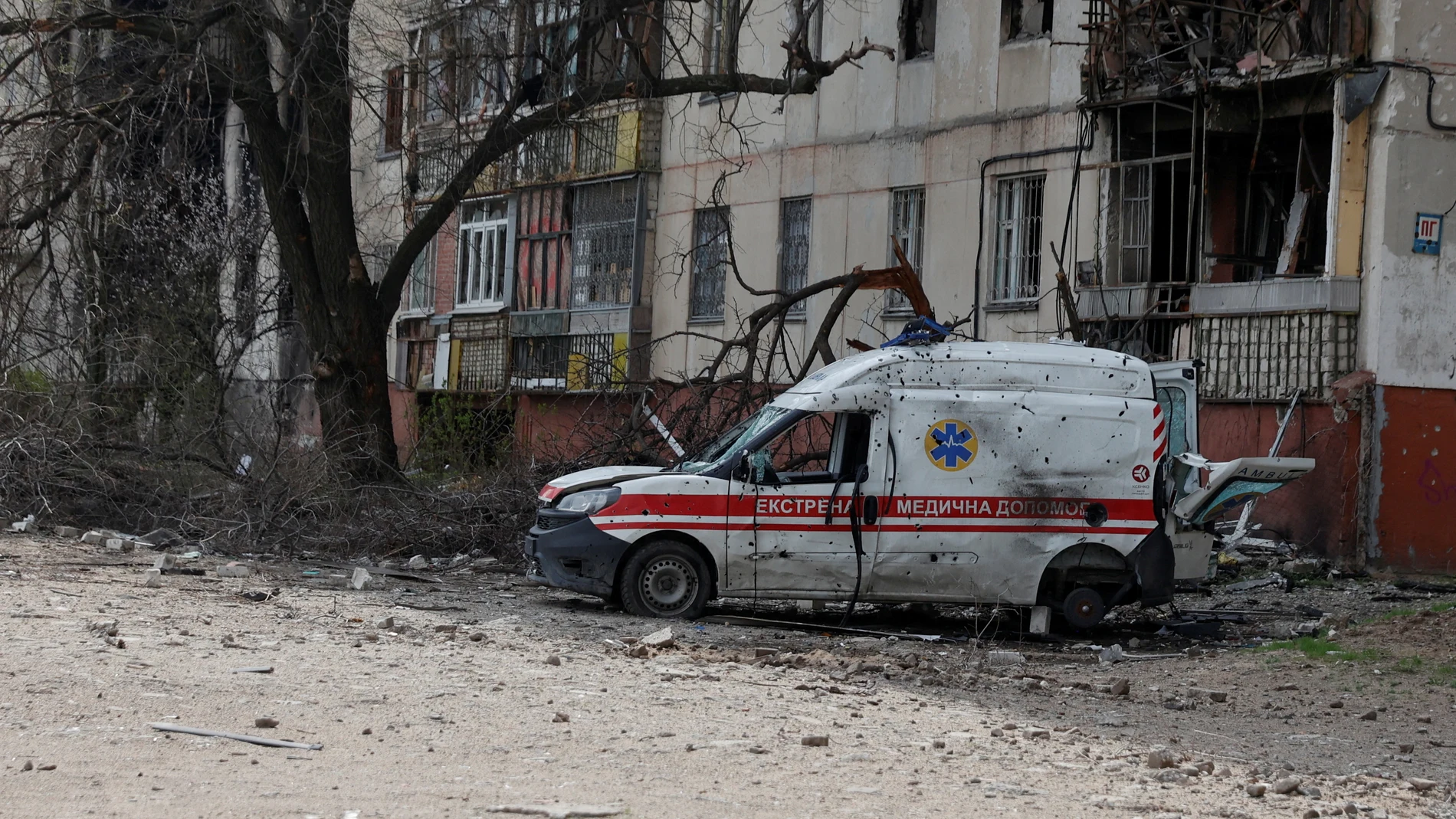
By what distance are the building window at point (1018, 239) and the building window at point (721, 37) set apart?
13.5ft

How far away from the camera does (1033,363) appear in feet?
42.9

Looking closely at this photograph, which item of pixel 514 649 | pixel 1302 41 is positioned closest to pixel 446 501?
pixel 514 649

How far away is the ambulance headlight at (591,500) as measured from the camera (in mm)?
12898

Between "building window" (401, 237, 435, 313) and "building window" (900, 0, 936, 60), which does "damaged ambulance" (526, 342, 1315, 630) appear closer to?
"building window" (900, 0, 936, 60)

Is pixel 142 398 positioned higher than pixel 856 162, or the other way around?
pixel 856 162

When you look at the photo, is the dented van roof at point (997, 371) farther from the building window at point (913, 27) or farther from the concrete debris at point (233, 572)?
the building window at point (913, 27)

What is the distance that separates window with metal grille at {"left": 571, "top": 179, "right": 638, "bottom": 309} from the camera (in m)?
27.6

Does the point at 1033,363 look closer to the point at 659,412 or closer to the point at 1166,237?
the point at 659,412

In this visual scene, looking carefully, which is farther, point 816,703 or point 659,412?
point 659,412

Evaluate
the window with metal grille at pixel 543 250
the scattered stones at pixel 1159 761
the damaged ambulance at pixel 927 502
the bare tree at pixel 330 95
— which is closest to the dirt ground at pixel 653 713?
the scattered stones at pixel 1159 761

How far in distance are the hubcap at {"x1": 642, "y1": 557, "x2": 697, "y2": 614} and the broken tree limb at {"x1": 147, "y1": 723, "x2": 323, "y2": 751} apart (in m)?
5.73

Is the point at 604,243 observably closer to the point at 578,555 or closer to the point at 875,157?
the point at 875,157

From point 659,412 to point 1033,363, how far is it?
20.9 feet

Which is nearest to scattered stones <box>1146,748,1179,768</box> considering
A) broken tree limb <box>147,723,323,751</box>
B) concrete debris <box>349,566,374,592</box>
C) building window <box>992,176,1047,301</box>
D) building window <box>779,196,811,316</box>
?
broken tree limb <box>147,723,323,751</box>
